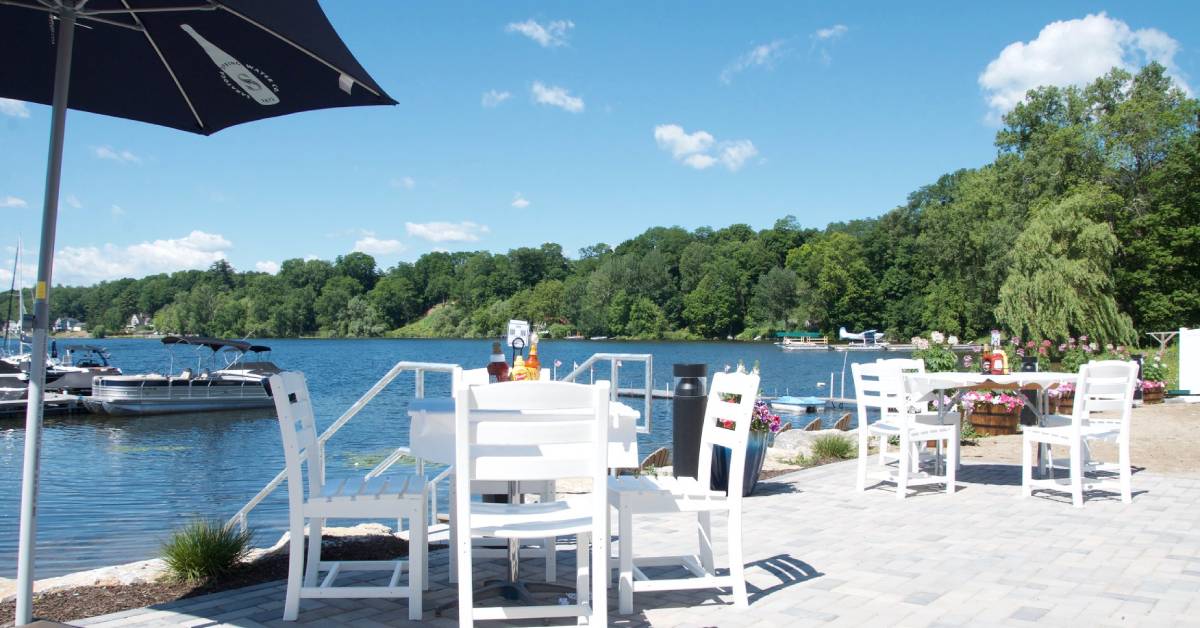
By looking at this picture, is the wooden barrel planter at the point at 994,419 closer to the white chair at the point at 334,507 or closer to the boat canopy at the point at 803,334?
the white chair at the point at 334,507

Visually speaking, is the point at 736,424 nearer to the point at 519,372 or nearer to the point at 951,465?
the point at 519,372

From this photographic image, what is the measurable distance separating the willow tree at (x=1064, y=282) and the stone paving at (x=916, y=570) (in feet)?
79.4

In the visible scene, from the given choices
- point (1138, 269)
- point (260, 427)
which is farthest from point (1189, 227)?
point (260, 427)

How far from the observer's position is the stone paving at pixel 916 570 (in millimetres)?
3480

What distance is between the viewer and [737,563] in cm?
367

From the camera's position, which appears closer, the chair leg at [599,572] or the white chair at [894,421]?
the chair leg at [599,572]

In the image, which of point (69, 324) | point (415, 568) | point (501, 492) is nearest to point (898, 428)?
point (501, 492)

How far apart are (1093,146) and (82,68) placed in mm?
39468

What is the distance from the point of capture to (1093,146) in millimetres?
35500

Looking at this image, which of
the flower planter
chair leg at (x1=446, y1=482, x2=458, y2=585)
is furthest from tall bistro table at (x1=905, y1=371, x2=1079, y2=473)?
chair leg at (x1=446, y1=482, x2=458, y2=585)

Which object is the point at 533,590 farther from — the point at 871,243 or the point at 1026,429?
the point at 871,243

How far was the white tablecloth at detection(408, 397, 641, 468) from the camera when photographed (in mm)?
3369

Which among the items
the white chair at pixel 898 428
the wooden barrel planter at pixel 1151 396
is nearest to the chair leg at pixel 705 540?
the white chair at pixel 898 428

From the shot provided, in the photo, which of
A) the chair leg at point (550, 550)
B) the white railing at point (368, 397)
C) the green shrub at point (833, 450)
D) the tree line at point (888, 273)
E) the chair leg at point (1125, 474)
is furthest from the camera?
the tree line at point (888, 273)
